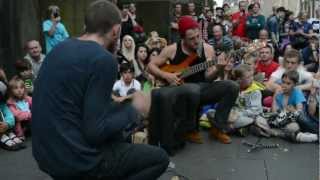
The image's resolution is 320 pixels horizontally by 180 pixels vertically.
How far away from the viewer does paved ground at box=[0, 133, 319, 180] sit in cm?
533

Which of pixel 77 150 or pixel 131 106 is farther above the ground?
pixel 131 106

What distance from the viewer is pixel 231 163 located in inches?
224

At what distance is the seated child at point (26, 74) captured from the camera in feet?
25.0

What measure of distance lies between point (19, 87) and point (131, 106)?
13.3 ft

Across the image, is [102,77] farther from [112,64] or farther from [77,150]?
[77,150]

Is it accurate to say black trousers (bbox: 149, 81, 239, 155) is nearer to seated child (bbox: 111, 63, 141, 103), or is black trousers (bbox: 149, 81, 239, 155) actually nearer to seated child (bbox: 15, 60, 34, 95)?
seated child (bbox: 111, 63, 141, 103)

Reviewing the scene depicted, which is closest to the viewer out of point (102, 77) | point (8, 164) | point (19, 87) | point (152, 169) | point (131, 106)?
point (102, 77)

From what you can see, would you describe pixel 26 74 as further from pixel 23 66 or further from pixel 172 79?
pixel 172 79

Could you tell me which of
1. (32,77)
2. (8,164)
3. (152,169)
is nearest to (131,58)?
(32,77)

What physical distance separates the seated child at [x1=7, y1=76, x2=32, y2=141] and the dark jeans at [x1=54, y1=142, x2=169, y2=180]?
3714 millimetres

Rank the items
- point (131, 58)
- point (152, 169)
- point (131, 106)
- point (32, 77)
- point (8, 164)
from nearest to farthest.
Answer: point (131, 106) → point (152, 169) → point (8, 164) → point (32, 77) → point (131, 58)

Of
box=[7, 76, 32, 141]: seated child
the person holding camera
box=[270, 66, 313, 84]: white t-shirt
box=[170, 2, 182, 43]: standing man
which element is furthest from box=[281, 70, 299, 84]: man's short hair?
box=[170, 2, 182, 43]: standing man

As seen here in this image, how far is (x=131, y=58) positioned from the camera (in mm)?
9422

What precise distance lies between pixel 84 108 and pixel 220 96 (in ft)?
11.9
